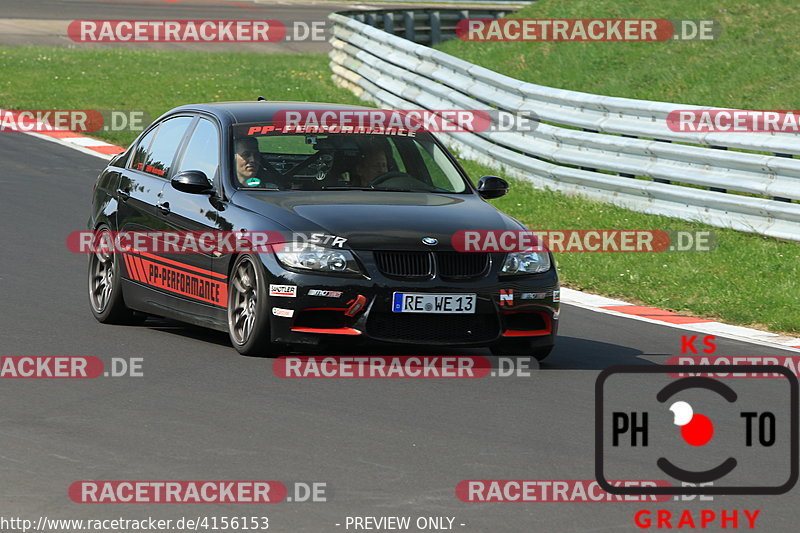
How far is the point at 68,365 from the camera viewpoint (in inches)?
370

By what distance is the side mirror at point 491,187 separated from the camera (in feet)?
34.7

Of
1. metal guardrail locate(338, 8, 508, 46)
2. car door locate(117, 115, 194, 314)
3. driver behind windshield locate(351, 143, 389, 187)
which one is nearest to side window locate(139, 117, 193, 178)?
car door locate(117, 115, 194, 314)

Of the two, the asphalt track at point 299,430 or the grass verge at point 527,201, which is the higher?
the asphalt track at point 299,430

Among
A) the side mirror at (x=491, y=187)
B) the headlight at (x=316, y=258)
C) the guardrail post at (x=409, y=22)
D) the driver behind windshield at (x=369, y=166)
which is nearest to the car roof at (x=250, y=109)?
the driver behind windshield at (x=369, y=166)

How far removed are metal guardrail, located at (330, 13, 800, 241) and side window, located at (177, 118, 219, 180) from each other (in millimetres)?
5823

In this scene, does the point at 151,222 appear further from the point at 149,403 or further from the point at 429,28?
the point at 429,28

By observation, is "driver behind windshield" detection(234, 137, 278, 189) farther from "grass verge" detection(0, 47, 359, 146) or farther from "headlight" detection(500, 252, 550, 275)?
"grass verge" detection(0, 47, 359, 146)

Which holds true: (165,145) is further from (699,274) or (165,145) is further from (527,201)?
(527,201)

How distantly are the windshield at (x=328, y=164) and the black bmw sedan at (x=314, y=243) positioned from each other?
0.03 ft

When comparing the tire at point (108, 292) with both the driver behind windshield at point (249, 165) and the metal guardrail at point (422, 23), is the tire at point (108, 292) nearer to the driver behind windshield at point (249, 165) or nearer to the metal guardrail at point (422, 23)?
the driver behind windshield at point (249, 165)

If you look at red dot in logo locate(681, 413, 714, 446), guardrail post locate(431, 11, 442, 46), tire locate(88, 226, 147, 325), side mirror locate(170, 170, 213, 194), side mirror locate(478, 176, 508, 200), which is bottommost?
guardrail post locate(431, 11, 442, 46)

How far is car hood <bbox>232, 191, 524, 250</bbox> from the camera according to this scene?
9.38 metres

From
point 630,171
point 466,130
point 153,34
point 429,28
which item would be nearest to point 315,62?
point 429,28

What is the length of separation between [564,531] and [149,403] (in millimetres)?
3038
